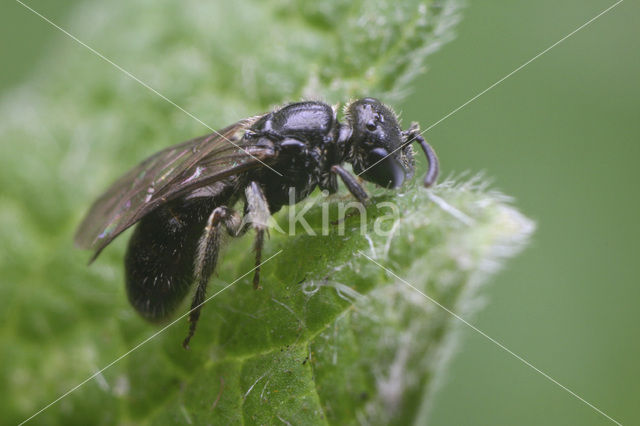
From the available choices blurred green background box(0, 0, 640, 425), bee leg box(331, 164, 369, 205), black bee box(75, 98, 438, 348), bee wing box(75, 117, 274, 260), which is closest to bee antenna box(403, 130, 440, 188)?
black bee box(75, 98, 438, 348)

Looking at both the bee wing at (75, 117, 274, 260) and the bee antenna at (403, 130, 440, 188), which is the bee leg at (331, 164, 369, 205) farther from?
the bee wing at (75, 117, 274, 260)

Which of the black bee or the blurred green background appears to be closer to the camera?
the black bee

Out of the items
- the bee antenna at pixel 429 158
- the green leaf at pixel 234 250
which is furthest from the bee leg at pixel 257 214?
the bee antenna at pixel 429 158

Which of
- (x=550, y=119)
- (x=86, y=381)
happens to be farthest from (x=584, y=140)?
(x=86, y=381)

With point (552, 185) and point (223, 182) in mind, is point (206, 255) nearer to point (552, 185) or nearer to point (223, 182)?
point (223, 182)

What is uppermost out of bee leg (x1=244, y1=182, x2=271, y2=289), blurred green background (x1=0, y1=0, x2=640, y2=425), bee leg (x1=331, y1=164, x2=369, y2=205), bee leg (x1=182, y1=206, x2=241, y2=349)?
blurred green background (x1=0, y1=0, x2=640, y2=425)

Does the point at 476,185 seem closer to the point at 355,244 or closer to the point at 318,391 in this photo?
the point at 355,244
